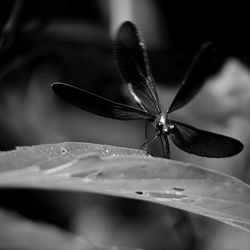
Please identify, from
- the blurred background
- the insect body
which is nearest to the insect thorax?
the insect body

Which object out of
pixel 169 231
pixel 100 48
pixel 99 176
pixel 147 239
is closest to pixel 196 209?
pixel 99 176

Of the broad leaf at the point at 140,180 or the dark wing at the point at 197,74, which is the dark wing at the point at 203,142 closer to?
the dark wing at the point at 197,74

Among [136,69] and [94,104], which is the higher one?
[136,69]

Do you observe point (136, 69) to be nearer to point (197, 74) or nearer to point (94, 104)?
point (197, 74)

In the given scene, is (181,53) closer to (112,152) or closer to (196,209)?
(112,152)

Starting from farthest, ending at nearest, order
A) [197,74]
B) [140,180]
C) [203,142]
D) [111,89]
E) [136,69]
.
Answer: [111,89], [136,69], [197,74], [203,142], [140,180]

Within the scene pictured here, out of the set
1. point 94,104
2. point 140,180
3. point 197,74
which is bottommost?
point 140,180

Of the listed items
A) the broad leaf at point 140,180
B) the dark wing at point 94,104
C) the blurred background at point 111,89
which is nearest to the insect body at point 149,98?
the dark wing at point 94,104

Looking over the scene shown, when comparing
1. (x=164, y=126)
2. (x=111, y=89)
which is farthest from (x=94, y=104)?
(x=111, y=89)
